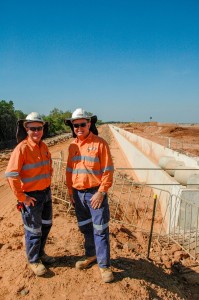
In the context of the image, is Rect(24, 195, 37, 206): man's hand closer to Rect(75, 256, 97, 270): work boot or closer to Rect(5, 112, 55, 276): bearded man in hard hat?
Rect(5, 112, 55, 276): bearded man in hard hat

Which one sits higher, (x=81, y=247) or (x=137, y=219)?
(x=81, y=247)

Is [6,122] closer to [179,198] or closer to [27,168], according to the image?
[179,198]

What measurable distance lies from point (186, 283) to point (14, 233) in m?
3.48

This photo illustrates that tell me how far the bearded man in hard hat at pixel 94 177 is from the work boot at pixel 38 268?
79 centimetres

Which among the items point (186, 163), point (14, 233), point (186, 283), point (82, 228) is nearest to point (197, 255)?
point (186, 283)

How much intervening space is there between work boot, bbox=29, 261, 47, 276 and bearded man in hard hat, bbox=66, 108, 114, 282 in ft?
2.59

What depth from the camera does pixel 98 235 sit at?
12.8 feet

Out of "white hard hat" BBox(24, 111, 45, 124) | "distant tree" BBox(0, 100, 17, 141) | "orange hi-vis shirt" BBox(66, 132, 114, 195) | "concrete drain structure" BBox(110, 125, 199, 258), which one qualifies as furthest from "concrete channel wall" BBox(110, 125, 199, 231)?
"distant tree" BBox(0, 100, 17, 141)

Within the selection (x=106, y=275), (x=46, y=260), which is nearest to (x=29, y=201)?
(x=46, y=260)

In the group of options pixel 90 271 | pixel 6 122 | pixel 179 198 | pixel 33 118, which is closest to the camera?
pixel 33 118

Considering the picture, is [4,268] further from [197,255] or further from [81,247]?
[197,255]

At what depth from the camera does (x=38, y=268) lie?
13.3 feet

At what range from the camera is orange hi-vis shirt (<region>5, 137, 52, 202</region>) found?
3.65 metres

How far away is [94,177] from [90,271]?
55.6 inches
